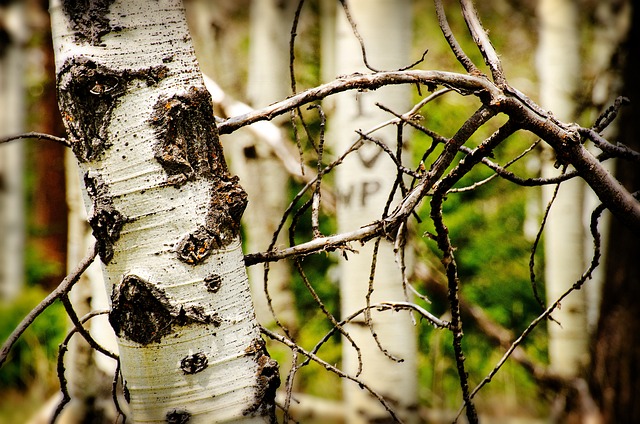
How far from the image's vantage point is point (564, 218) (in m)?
3.74

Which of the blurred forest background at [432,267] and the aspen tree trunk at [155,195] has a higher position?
the blurred forest background at [432,267]

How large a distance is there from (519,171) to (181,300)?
4.87m

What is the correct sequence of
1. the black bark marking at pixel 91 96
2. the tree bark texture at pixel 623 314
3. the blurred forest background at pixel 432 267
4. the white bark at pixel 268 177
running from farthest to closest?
1. the white bark at pixel 268 177
2. the blurred forest background at pixel 432 267
3. the tree bark texture at pixel 623 314
4. the black bark marking at pixel 91 96

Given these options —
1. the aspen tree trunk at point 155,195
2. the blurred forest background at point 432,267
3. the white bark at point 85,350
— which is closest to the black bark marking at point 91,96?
the aspen tree trunk at point 155,195

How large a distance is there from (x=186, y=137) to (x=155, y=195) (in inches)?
4.1

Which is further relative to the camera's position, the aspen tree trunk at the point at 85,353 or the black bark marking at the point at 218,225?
the aspen tree trunk at the point at 85,353

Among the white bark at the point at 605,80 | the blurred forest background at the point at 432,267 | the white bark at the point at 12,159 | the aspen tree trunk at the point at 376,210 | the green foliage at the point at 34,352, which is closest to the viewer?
the aspen tree trunk at the point at 376,210

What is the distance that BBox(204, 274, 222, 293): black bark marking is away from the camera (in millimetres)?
930

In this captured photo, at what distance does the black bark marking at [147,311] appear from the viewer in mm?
906

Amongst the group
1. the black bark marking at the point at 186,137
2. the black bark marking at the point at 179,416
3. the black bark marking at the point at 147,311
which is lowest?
the black bark marking at the point at 179,416

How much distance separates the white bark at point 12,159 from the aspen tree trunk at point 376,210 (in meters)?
5.54

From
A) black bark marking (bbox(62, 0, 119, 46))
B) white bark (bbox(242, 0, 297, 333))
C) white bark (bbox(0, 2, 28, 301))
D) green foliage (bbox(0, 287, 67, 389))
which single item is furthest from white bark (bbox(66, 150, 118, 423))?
white bark (bbox(0, 2, 28, 301))

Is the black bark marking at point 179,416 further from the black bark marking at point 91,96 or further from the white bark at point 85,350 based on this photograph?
the white bark at point 85,350

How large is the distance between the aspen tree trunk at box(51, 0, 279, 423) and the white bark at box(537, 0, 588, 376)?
121 inches
